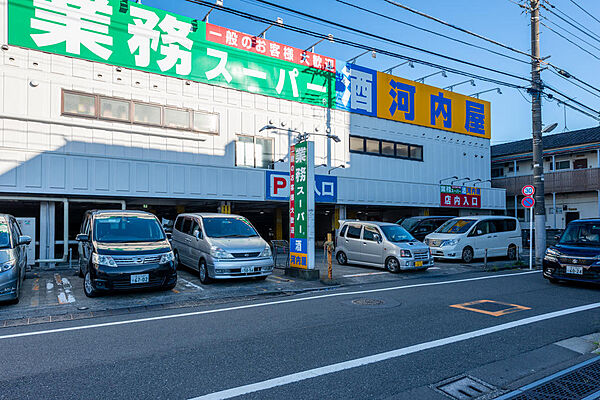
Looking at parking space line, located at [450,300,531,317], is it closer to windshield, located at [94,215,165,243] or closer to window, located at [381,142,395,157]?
windshield, located at [94,215,165,243]

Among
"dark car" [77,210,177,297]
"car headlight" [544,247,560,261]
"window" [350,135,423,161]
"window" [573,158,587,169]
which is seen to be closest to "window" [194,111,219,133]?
"dark car" [77,210,177,297]

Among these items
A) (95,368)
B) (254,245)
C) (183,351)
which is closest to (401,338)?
(183,351)

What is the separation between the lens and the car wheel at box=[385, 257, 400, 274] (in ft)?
43.1

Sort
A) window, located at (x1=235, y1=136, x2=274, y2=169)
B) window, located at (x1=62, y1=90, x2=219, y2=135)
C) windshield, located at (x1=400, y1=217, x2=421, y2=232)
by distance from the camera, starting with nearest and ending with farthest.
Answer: window, located at (x1=62, y1=90, x2=219, y2=135)
window, located at (x1=235, y1=136, x2=274, y2=169)
windshield, located at (x1=400, y1=217, x2=421, y2=232)

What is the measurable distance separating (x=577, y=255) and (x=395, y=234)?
5.29 metres

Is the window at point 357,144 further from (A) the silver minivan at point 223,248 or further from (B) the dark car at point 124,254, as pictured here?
(B) the dark car at point 124,254

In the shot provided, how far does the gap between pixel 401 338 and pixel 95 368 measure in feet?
12.6

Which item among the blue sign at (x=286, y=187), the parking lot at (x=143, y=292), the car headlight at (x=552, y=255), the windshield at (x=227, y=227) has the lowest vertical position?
the parking lot at (x=143, y=292)

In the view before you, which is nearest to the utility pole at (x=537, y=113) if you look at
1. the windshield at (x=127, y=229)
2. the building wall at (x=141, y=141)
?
the building wall at (x=141, y=141)

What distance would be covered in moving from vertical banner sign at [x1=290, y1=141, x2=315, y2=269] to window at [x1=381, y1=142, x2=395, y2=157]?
11625 mm

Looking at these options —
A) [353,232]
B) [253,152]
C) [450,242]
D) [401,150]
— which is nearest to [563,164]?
[401,150]

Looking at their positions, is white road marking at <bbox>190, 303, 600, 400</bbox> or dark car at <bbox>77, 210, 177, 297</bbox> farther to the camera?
dark car at <bbox>77, 210, 177, 297</bbox>

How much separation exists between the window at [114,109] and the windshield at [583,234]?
14842mm

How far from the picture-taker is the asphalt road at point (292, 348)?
13.6ft
